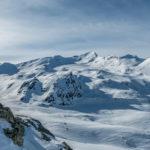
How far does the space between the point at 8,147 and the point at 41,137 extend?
2795 centimetres

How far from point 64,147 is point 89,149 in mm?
79512

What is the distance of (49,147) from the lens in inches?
2682

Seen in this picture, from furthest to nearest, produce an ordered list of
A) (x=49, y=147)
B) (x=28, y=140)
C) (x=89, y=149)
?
(x=89, y=149) < (x=49, y=147) < (x=28, y=140)

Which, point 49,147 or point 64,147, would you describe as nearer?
point 49,147

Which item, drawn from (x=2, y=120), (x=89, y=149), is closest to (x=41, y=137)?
(x=2, y=120)

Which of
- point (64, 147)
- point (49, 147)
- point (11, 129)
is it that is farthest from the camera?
point (64, 147)

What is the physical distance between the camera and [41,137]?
72125mm

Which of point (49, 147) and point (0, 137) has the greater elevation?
point (0, 137)

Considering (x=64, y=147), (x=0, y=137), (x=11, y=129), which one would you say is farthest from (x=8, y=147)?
(x=64, y=147)

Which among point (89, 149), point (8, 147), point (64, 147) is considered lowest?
point (89, 149)

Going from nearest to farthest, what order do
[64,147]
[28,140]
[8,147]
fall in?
[8,147] → [28,140] → [64,147]

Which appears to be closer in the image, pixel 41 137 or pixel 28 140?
pixel 28 140

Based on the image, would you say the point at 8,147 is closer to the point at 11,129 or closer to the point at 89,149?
the point at 11,129

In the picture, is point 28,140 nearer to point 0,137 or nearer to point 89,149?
point 0,137
